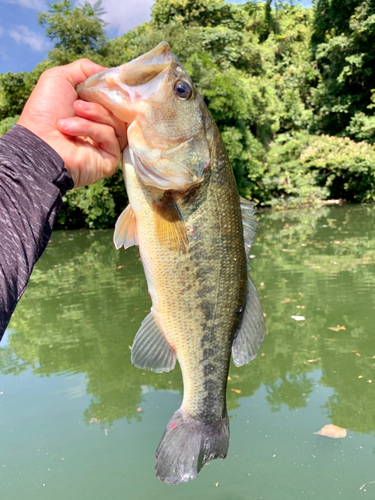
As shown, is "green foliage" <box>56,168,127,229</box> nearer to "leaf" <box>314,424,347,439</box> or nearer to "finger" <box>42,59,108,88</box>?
"leaf" <box>314,424,347,439</box>

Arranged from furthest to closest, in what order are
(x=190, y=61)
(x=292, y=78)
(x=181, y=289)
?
(x=292, y=78) < (x=190, y=61) < (x=181, y=289)

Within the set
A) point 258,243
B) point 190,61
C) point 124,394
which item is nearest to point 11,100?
point 190,61

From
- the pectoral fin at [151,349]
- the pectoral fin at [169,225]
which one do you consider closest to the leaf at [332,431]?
the pectoral fin at [151,349]

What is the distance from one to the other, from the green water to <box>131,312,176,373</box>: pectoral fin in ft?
5.56

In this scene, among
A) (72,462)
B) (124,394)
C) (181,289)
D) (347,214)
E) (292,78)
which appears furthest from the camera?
(292,78)

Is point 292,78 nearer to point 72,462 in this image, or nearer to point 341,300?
point 341,300

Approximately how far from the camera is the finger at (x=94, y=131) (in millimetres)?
1631

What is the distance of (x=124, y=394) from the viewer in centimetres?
431

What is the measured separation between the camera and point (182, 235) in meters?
1.63

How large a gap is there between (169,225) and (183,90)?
0.54 metres

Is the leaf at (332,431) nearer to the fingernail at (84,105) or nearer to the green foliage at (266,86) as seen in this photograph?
the fingernail at (84,105)

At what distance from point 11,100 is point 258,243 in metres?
14.2

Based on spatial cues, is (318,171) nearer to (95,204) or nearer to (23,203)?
(95,204)

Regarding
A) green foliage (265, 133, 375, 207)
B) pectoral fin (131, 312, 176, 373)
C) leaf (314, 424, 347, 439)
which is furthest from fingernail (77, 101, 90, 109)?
green foliage (265, 133, 375, 207)
